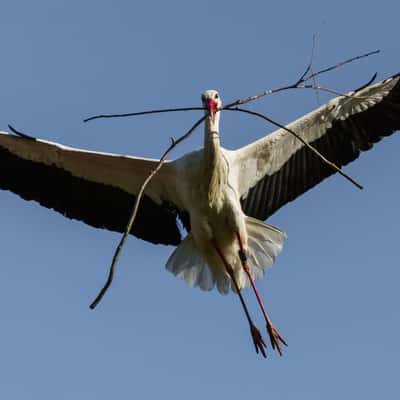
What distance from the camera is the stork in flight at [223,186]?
734 cm

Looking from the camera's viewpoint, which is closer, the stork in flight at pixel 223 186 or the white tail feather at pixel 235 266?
the stork in flight at pixel 223 186

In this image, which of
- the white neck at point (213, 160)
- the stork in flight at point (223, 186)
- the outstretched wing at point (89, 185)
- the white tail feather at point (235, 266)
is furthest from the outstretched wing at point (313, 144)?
the outstretched wing at point (89, 185)

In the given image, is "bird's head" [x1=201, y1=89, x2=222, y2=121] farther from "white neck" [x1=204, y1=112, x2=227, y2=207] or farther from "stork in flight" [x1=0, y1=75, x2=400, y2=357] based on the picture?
"stork in flight" [x1=0, y1=75, x2=400, y2=357]

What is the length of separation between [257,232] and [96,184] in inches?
49.4

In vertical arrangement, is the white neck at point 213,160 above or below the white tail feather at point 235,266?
above

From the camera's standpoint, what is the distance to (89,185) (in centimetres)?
789

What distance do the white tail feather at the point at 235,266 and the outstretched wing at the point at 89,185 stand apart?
26cm

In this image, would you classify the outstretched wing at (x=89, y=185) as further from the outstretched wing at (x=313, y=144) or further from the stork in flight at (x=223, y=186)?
the outstretched wing at (x=313, y=144)

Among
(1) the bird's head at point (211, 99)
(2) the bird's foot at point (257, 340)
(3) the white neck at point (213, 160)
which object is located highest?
(1) the bird's head at point (211, 99)

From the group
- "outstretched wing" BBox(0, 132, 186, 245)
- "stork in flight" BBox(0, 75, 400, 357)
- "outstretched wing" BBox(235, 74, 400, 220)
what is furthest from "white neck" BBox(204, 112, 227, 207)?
"outstretched wing" BBox(0, 132, 186, 245)

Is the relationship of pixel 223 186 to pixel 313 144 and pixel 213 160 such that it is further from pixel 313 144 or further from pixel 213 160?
pixel 313 144

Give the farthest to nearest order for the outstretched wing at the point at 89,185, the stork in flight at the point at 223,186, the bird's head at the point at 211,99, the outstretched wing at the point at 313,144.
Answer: the outstretched wing at the point at 89,185
the outstretched wing at the point at 313,144
the stork in flight at the point at 223,186
the bird's head at the point at 211,99

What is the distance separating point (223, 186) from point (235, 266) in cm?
73

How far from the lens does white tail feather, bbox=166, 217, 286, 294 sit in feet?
24.8
